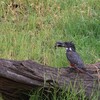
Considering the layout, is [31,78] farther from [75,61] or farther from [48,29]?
[48,29]

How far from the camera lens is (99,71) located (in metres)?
4.26

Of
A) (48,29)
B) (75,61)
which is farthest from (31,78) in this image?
(48,29)

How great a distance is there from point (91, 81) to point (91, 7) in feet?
9.14

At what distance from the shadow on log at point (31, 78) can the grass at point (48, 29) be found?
0.88 metres

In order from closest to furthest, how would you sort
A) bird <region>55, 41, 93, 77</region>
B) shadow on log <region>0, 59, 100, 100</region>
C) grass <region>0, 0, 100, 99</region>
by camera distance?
shadow on log <region>0, 59, 100, 100</region>, bird <region>55, 41, 93, 77</region>, grass <region>0, 0, 100, 99</region>

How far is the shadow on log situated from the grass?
88 centimetres

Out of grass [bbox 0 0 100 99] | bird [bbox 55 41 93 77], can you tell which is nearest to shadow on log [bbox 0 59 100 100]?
bird [bbox 55 41 93 77]

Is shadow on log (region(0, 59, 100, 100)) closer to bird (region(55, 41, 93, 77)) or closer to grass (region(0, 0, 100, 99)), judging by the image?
bird (region(55, 41, 93, 77))

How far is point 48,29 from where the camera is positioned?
6039 millimetres

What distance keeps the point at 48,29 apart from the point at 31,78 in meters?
2.28

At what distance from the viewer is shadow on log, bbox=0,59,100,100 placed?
12.4 feet

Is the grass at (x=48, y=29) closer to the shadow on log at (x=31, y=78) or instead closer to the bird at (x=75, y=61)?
the bird at (x=75, y=61)

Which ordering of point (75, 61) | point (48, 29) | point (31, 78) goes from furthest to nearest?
point (48, 29)
point (75, 61)
point (31, 78)

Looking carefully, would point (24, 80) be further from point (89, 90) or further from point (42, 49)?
point (42, 49)
